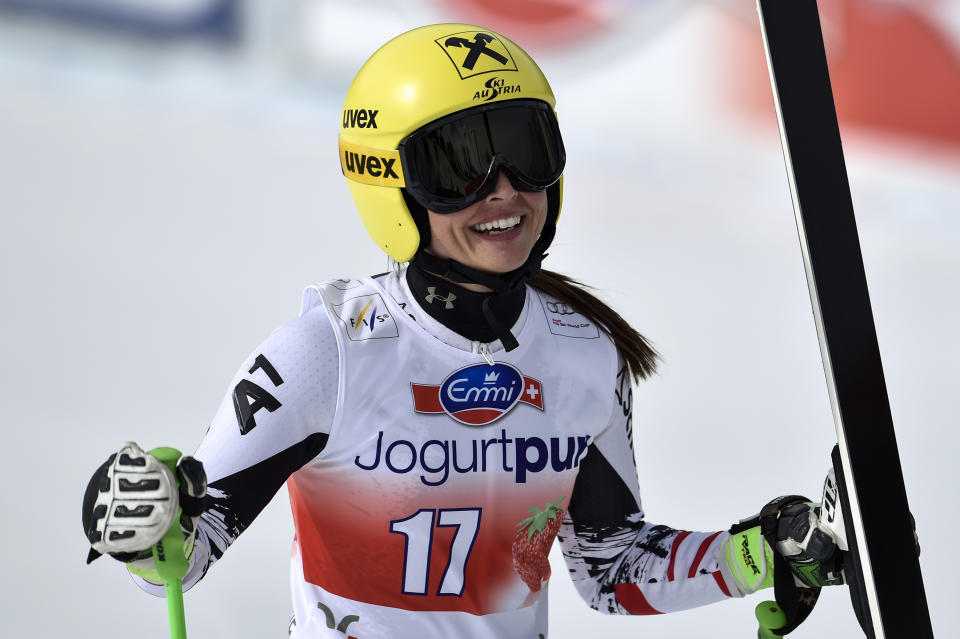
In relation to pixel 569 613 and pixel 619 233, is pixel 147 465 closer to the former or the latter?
pixel 569 613

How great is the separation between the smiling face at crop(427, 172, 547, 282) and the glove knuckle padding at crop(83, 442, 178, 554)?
27.5 inches

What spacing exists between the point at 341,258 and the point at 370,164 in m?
2.46

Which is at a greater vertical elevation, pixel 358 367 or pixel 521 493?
pixel 358 367

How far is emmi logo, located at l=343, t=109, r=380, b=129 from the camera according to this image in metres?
1.98

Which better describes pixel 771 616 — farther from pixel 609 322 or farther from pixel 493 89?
pixel 493 89

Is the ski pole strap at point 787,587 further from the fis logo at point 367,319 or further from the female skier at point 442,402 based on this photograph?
the fis logo at point 367,319

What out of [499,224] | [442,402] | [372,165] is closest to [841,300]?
[499,224]

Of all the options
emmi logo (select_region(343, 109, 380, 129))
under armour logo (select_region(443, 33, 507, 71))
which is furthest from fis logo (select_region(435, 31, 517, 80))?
emmi logo (select_region(343, 109, 380, 129))

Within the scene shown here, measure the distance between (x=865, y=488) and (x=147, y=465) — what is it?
97cm

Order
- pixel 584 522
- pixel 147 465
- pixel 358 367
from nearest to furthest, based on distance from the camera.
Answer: pixel 147 465, pixel 358 367, pixel 584 522

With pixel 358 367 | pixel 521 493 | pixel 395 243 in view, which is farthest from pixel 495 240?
pixel 521 493

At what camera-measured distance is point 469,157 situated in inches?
75.5

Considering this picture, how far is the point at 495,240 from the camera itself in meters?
1.95

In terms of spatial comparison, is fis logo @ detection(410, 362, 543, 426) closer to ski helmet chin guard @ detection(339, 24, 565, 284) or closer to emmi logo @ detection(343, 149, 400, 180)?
ski helmet chin guard @ detection(339, 24, 565, 284)
